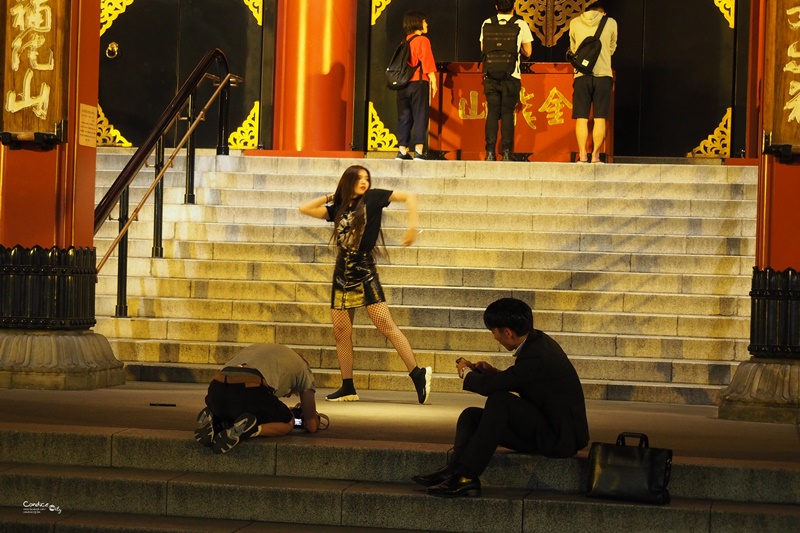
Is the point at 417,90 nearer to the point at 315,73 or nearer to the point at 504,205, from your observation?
the point at 315,73

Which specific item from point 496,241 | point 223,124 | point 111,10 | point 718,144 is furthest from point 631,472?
point 111,10

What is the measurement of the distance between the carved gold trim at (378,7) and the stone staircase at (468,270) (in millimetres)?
3989

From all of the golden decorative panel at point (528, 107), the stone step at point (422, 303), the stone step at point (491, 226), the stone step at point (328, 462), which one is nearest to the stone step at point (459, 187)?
the stone step at point (491, 226)

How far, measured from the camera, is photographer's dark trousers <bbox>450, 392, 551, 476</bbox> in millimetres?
6031

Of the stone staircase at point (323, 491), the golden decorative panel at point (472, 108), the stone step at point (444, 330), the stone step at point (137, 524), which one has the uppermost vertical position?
the golden decorative panel at point (472, 108)

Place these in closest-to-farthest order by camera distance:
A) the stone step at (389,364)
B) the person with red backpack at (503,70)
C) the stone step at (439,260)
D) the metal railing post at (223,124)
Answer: the stone step at (389,364) < the stone step at (439,260) < the metal railing post at (223,124) < the person with red backpack at (503,70)

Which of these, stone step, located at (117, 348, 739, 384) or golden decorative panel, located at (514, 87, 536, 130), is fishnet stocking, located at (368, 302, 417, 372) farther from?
golden decorative panel, located at (514, 87, 536, 130)

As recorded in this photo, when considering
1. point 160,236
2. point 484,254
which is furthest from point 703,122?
point 160,236

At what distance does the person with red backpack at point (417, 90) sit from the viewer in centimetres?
1363

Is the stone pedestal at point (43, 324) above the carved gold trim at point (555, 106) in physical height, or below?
below

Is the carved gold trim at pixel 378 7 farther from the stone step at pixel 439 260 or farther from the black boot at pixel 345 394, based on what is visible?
the black boot at pixel 345 394

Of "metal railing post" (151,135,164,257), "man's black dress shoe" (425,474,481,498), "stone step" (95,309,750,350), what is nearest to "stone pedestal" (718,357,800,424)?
"stone step" (95,309,750,350)

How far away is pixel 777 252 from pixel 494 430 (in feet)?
9.83

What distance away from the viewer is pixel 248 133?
15938 mm
